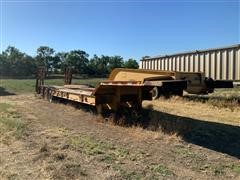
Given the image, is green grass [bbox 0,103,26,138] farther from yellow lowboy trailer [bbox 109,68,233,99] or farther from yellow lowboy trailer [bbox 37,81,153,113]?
yellow lowboy trailer [bbox 109,68,233,99]

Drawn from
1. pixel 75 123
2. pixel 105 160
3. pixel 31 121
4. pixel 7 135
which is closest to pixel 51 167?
pixel 105 160

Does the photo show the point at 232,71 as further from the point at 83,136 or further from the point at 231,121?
the point at 83,136

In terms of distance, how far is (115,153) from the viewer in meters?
6.49

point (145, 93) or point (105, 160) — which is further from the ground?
point (145, 93)

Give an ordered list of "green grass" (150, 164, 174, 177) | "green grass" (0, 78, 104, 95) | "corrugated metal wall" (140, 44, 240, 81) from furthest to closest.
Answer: "green grass" (0, 78, 104, 95)
"corrugated metal wall" (140, 44, 240, 81)
"green grass" (150, 164, 174, 177)

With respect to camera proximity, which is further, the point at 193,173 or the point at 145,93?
the point at 145,93

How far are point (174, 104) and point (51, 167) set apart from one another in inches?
308

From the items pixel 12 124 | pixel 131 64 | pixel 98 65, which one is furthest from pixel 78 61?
pixel 12 124

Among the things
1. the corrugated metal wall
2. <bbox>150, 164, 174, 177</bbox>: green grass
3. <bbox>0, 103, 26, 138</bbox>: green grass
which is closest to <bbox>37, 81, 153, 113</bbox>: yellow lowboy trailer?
<bbox>0, 103, 26, 138</bbox>: green grass

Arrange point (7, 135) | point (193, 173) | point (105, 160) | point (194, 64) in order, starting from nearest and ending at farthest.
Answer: point (193, 173)
point (105, 160)
point (7, 135)
point (194, 64)

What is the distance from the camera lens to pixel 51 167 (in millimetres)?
5754

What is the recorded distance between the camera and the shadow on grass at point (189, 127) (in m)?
7.19

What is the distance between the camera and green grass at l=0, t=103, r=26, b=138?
8742 millimetres

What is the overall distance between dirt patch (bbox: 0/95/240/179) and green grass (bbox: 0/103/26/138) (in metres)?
0.26
